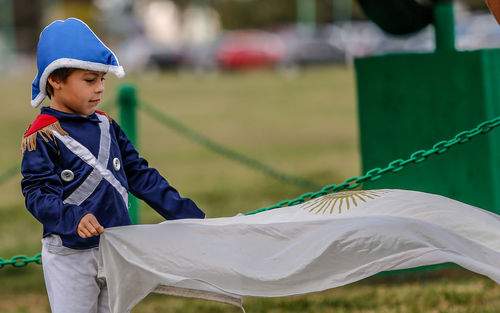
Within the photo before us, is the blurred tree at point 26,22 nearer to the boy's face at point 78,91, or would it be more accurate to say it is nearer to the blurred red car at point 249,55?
the blurred red car at point 249,55

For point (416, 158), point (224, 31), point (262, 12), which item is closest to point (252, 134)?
point (416, 158)

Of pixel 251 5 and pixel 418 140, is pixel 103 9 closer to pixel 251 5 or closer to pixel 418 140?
pixel 251 5

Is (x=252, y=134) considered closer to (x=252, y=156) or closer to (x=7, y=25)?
(x=252, y=156)

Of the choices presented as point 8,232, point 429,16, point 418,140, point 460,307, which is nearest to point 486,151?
point 418,140

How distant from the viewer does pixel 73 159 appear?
3049mm

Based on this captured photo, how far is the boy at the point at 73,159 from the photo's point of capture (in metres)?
3.00

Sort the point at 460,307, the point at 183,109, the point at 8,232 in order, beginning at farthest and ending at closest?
the point at 183,109, the point at 8,232, the point at 460,307

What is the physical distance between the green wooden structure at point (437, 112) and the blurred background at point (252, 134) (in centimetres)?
5

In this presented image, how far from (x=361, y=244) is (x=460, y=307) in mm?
2008

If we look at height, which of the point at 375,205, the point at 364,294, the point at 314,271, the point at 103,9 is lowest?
the point at 364,294

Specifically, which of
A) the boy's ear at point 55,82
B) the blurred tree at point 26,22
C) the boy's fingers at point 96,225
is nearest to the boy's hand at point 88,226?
the boy's fingers at point 96,225

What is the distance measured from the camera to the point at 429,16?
222 inches

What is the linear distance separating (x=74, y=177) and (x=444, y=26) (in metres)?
3.23

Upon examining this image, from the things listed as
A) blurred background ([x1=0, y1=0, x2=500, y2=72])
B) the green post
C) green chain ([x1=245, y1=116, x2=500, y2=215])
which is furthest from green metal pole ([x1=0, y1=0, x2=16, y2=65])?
green chain ([x1=245, y1=116, x2=500, y2=215])
